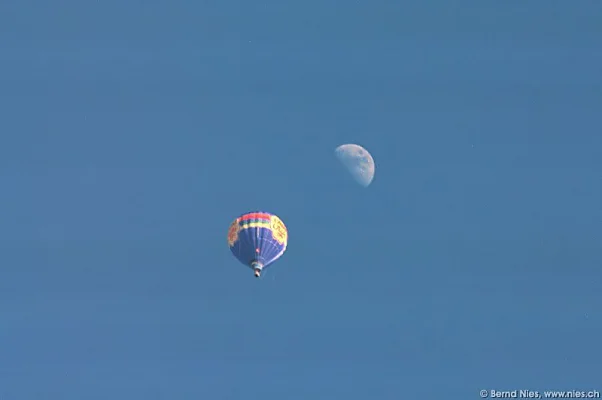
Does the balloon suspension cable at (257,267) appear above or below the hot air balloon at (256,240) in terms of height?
below

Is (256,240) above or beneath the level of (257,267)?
above

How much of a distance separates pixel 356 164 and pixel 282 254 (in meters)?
12.9

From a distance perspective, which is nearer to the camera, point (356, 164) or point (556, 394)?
point (556, 394)

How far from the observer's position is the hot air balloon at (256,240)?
6662 cm

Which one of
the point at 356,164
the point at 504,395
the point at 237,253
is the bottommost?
the point at 504,395

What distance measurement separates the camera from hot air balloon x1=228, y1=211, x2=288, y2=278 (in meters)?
66.6

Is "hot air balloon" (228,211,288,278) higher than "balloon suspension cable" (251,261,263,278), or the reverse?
"hot air balloon" (228,211,288,278)

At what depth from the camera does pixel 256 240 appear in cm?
6669

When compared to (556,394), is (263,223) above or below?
above

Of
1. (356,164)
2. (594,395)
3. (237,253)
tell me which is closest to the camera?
(237,253)

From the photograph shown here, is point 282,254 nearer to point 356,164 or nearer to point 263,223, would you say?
point 263,223

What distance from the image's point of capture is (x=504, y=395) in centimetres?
7112

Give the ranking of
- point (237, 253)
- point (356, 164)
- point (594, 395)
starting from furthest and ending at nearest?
1. point (356, 164)
2. point (594, 395)
3. point (237, 253)

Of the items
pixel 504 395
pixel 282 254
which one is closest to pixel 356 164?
pixel 282 254
